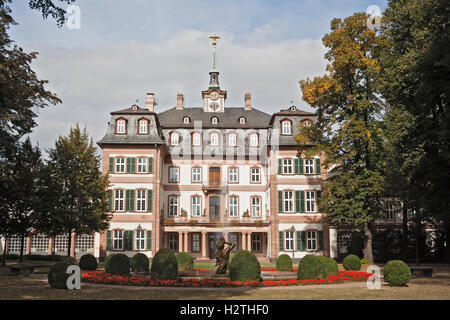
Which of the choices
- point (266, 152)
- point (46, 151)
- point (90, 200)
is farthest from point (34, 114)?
point (266, 152)

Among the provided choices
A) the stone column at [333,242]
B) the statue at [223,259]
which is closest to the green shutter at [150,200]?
the stone column at [333,242]

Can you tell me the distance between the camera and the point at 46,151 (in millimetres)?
28672

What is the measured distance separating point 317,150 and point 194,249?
1714 cm

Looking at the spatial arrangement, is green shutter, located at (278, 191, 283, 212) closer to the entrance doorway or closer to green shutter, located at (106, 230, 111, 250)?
the entrance doorway

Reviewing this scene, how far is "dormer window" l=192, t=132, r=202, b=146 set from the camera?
4088cm

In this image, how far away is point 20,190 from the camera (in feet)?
82.0

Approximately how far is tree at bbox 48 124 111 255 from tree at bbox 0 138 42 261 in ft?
3.72

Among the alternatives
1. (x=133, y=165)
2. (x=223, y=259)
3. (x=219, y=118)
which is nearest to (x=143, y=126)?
(x=133, y=165)

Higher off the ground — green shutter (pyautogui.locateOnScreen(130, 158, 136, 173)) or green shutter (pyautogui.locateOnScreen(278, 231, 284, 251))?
green shutter (pyautogui.locateOnScreen(130, 158, 136, 173))

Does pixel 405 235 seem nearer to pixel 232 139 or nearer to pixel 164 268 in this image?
pixel 232 139

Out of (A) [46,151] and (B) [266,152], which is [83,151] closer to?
(A) [46,151]

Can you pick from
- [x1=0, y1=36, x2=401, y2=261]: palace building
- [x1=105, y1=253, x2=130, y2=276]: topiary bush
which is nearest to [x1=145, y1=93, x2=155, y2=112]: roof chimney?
[x1=0, y1=36, x2=401, y2=261]: palace building

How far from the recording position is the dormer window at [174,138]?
133ft

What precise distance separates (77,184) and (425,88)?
821 inches
